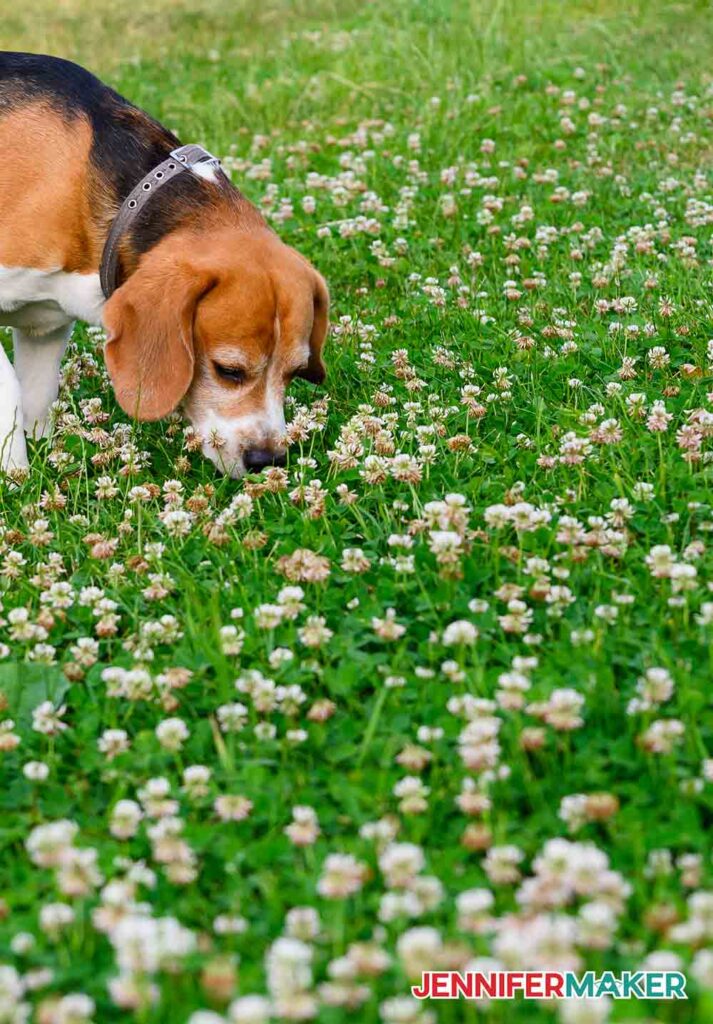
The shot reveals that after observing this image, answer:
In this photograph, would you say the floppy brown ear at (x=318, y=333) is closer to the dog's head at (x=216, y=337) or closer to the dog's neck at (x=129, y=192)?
the dog's head at (x=216, y=337)

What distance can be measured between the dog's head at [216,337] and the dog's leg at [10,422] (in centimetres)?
44

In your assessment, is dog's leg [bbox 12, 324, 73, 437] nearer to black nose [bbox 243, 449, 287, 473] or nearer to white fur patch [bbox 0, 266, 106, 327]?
→ white fur patch [bbox 0, 266, 106, 327]

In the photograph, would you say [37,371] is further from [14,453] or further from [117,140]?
[117,140]

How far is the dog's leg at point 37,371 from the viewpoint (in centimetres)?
598

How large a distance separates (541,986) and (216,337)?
3.50m

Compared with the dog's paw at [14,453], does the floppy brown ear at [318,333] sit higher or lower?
higher

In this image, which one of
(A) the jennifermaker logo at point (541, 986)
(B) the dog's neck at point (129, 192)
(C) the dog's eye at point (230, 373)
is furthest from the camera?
(B) the dog's neck at point (129, 192)

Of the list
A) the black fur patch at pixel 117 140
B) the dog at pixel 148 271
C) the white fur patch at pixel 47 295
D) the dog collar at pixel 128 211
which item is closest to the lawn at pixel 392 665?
the dog at pixel 148 271

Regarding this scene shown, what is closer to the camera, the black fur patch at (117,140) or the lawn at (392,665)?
the lawn at (392,665)

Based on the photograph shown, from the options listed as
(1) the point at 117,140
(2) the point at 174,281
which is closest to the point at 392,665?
(2) the point at 174,281

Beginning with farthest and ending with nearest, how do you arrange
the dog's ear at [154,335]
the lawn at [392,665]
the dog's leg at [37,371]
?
the dog's leg at [37,371] < the dog's ear at [154,335] < the lawn at [392,665]

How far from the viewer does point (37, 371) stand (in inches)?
236

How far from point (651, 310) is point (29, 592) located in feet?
11.7

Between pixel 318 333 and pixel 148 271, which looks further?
pixel 318 333
